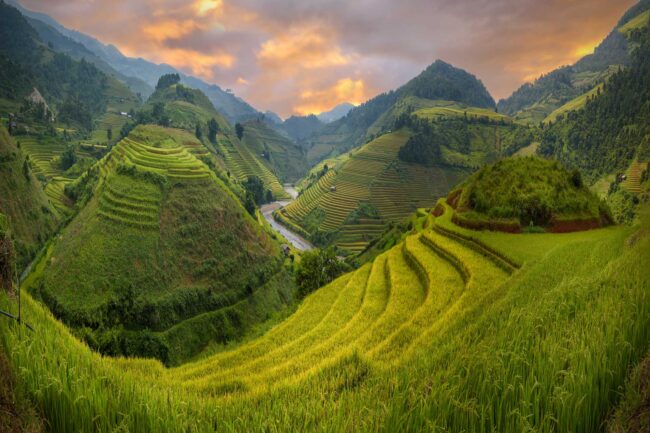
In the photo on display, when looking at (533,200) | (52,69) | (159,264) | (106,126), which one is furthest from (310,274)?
(52,69)

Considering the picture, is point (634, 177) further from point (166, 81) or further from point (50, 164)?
point (166, 81)

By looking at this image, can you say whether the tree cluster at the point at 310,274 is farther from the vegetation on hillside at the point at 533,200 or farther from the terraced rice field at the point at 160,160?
the terraced rice field at the point at 160,160

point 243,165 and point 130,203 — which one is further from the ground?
point 243,165

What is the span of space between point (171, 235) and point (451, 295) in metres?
35.5

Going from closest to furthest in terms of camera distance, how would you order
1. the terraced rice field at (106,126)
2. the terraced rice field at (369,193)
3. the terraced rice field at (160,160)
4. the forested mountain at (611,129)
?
the terraced rice field at (160,160), the forested mountain at (611,129), the terraced rice field at (369,193), the terraced rice field at (106,126)

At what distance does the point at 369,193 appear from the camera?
310 ft

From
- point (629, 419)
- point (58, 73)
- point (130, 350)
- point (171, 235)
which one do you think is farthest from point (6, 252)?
point (58, 73)

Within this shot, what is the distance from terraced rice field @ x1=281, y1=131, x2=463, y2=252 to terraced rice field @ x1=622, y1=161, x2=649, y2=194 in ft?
138

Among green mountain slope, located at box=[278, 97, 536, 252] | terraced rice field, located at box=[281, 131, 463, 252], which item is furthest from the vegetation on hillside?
terraced rice field, located at box=[281, 131, 463, 252]

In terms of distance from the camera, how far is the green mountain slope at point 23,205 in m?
36.1

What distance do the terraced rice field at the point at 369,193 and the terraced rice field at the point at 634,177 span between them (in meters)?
42.0

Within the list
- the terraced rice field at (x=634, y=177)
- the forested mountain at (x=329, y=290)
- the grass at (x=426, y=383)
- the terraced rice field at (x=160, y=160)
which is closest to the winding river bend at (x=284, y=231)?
the forested mountain at (x=329, y=290)

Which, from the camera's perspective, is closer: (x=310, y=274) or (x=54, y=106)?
(x=310, y=274)

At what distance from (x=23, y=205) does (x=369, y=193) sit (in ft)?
245
